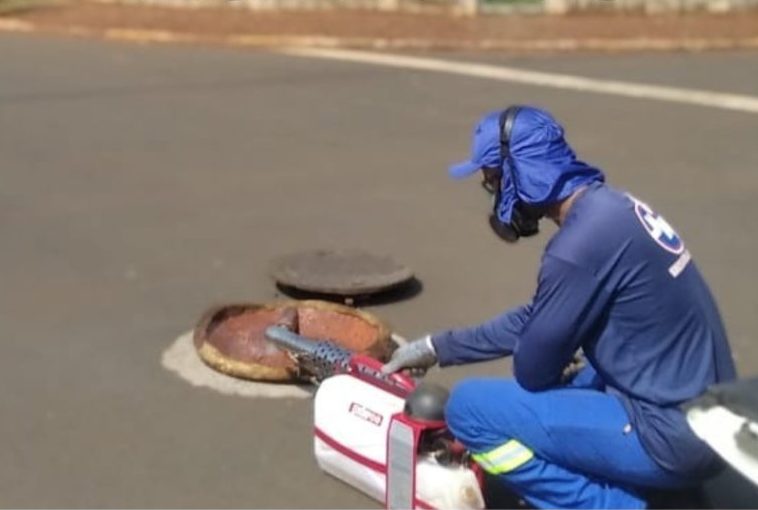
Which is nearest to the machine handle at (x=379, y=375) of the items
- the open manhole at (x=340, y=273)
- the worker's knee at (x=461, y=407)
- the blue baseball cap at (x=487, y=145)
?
the worker's knee at (x=461, y=407)

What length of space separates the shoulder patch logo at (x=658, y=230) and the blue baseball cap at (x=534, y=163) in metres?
0.18

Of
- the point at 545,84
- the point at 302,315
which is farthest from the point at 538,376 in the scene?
Result: the point at 545,84

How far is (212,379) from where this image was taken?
6262 mm

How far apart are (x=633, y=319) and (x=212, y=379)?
2310 millimetres

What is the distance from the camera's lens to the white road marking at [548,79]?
12180 millimetres

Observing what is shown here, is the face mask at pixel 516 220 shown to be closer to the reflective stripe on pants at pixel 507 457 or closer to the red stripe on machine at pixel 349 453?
the reflective stripe on pants at pixel 507 457

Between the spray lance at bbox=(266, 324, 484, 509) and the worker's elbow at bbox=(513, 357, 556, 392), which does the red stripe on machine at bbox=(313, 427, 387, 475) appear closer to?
the spray lance at bbox=(266, 324, 484, 509)

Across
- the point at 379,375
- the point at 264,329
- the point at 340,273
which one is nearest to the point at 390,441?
the point at 379,375

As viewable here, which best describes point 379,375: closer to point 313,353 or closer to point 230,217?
point 313,353

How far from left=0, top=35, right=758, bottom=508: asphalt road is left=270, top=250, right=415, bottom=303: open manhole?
0.44 ft

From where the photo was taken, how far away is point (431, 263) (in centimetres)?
796

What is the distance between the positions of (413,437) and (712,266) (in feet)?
11.6

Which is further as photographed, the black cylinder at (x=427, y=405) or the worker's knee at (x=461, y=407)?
the black cylinder at (x=427, y=405)

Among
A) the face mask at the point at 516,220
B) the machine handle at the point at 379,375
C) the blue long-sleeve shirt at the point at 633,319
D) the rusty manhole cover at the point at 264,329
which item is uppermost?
the face mask at the point at 516,220
